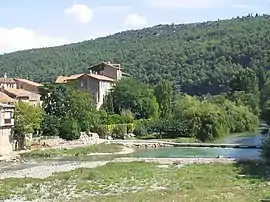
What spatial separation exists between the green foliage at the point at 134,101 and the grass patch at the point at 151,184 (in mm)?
49582

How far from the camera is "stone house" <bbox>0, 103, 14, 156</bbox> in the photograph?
65094 mm

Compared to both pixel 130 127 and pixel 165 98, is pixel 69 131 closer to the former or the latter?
pixel 130 127

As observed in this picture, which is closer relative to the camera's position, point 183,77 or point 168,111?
point 168,111

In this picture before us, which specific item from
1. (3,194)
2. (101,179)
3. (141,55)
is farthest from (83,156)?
(141,55)

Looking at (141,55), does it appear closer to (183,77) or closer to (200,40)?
(200,40)

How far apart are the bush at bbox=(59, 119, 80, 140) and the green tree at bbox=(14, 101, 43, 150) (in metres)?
5.50

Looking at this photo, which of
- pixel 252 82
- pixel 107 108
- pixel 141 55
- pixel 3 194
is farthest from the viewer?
pixel 141 55

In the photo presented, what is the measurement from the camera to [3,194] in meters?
37.1

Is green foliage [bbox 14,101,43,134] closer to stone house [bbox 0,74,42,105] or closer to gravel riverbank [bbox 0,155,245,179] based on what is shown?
stone house [bbox 0,74,42,105]

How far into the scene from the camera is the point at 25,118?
67812 mm

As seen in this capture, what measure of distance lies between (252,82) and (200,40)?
238ft

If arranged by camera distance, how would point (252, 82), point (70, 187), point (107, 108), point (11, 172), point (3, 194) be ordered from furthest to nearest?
point (252, 82), point (107, 108), point (11, 172), point (70, 187), point (3, 194)

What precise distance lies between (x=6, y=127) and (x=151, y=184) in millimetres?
29874

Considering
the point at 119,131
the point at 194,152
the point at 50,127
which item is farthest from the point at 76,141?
the point at 194,152
